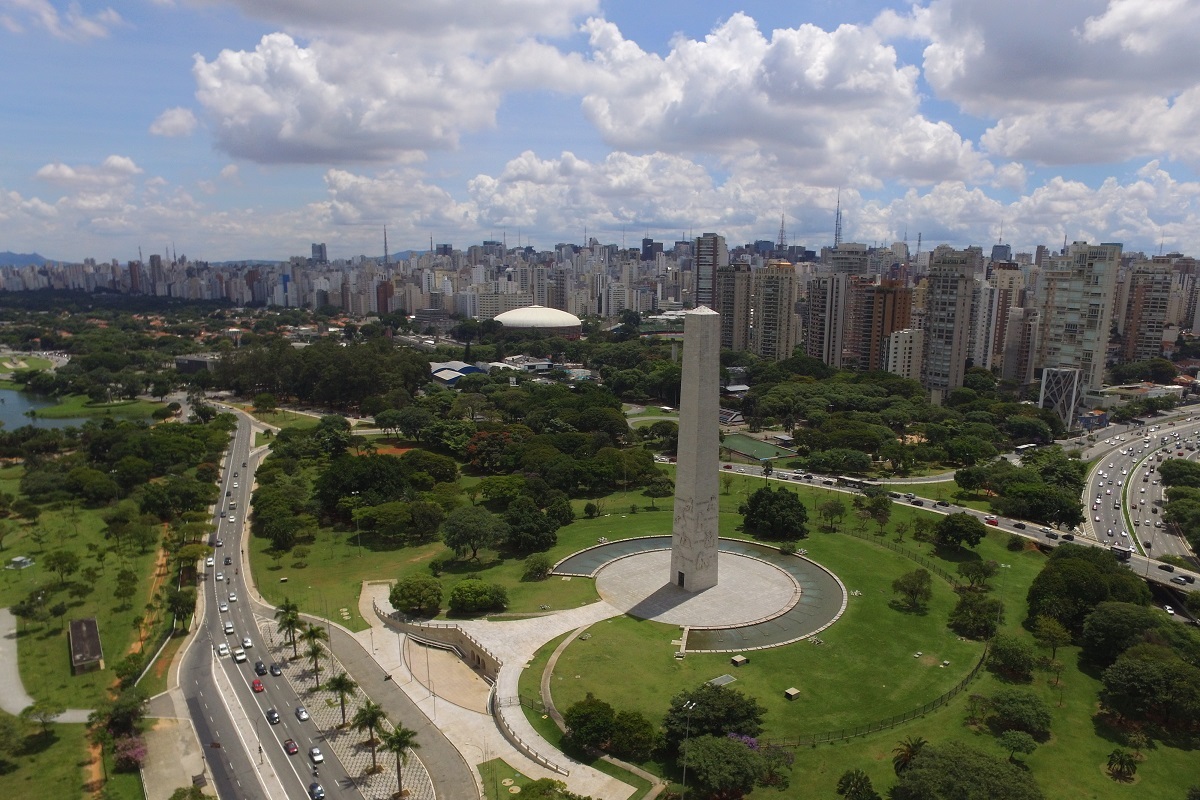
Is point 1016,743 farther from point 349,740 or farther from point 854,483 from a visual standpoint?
point 854,483

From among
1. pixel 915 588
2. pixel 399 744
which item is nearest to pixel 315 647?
pixel 399 744

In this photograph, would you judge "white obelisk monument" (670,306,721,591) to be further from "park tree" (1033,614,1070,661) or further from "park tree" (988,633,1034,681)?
"park tree" (1033,614,1070,661)

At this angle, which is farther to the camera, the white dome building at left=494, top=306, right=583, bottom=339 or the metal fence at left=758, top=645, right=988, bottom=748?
the white dome building at left=494, top=306, right=583, bottom=339

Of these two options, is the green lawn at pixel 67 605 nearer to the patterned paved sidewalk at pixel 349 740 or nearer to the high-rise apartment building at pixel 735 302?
the patterned paved sidewalk at pixel 349 740

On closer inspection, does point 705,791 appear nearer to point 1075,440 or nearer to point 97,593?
point 97,593

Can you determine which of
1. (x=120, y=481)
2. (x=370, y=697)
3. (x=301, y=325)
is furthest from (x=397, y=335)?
(x=370, y=697)

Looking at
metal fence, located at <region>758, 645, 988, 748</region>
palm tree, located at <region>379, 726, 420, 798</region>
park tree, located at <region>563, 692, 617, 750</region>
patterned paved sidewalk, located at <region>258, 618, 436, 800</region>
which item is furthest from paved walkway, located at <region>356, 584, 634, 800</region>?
metal fence, located at <region>758, 645, 988, 748</region>
